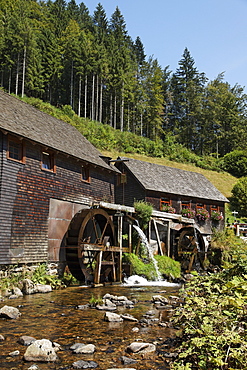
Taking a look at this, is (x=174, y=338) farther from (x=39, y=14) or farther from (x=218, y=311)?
(x=39, y=14)

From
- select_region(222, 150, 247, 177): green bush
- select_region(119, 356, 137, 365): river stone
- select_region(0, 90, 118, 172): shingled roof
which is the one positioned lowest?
select_region(119, 356, 137, 365): river stone

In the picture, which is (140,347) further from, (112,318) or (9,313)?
(9,313)

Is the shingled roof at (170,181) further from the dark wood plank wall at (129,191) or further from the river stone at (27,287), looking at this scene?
the river stone at (27,287)

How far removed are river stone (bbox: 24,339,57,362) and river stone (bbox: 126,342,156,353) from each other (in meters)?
1.25

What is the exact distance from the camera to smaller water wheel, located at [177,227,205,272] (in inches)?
835

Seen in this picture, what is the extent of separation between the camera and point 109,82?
2069 inches

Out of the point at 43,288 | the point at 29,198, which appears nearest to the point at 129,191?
the point at 29,198

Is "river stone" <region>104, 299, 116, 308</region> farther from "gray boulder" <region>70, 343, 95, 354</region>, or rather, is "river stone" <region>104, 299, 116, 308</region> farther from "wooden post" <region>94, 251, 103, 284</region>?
"wooden post" <region>94, 251, 103, 284</region>

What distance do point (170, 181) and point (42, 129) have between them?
39.7ft

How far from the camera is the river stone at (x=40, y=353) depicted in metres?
5.60

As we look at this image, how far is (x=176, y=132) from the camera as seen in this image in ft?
211

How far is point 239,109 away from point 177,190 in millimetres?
44426

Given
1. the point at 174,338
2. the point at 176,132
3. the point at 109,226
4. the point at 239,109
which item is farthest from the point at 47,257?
the point at 239,109

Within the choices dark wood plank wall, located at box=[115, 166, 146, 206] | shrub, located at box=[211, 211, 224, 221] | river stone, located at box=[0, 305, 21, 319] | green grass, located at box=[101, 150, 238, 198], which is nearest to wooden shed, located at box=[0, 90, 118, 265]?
river stone, located at box=[0, 305, 21, 319]
